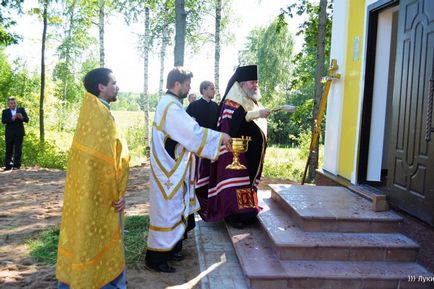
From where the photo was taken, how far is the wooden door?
3.93 meters

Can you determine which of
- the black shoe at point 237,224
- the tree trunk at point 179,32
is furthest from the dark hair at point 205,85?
the black shoe at point 237,224

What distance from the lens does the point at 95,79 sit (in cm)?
305

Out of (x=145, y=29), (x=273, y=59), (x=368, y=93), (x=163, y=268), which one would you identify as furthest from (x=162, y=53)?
(x=273, y=59)

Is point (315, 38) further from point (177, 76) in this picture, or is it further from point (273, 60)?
point (273, 60)

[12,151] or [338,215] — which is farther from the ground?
[338,215]

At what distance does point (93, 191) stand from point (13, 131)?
895cm

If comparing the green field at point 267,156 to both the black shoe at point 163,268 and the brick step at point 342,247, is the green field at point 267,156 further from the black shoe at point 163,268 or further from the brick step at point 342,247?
the black shoe at point 163,268

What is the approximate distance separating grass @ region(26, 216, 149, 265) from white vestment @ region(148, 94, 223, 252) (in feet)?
1.87

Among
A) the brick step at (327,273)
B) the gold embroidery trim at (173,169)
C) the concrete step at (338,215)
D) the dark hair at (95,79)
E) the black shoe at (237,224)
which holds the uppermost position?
the dark hair at (95,79)

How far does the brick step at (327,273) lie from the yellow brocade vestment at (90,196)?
4.49ft

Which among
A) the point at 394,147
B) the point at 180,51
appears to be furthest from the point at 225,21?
the point at 394,147

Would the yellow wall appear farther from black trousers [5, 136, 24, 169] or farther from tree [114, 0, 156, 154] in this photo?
tree [114, 0, 156, 154]

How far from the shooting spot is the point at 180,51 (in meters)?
9.14

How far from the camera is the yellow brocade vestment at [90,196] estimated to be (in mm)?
2990
